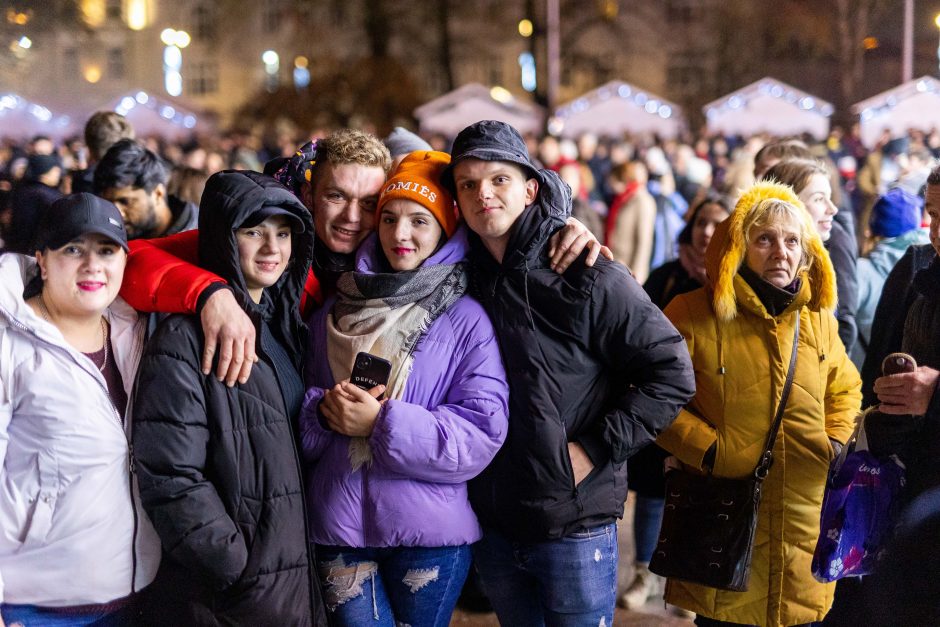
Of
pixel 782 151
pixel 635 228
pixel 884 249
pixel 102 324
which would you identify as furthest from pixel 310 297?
pixel 635 228

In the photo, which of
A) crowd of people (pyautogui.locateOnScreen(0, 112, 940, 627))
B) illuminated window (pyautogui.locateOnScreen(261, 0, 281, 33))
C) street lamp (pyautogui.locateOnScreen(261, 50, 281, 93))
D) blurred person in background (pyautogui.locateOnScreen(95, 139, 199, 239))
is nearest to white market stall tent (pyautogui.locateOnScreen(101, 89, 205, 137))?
street lamp (pyautogui.locateOnScreen(261, 50, 281, 93))

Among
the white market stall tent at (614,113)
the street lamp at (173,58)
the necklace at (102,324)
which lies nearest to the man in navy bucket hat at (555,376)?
the necklace at (102,324)

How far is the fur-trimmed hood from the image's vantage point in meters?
3.01

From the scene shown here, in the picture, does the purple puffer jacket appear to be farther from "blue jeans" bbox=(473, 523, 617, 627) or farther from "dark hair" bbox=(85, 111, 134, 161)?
"dark hair" bbox=(85, 111, 134, 161)

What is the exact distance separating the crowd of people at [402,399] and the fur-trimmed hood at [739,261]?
0.01 meters

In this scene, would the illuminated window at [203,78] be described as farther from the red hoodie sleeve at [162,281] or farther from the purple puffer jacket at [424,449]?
the purple puffer jacket at [424,449]

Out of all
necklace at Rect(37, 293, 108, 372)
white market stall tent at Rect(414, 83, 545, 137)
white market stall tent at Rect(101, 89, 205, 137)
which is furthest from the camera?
white market stall tent at Rect(414, 83, 545, 137)

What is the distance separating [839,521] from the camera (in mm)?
2797

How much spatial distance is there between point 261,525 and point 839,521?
172 cm

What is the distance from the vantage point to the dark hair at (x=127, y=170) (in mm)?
4137

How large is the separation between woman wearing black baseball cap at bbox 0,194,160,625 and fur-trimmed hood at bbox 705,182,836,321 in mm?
1834

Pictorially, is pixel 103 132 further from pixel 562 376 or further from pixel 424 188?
pixel 562 376

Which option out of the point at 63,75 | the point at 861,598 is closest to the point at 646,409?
the point at 861,598

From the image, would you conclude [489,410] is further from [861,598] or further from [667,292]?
[667,292]
